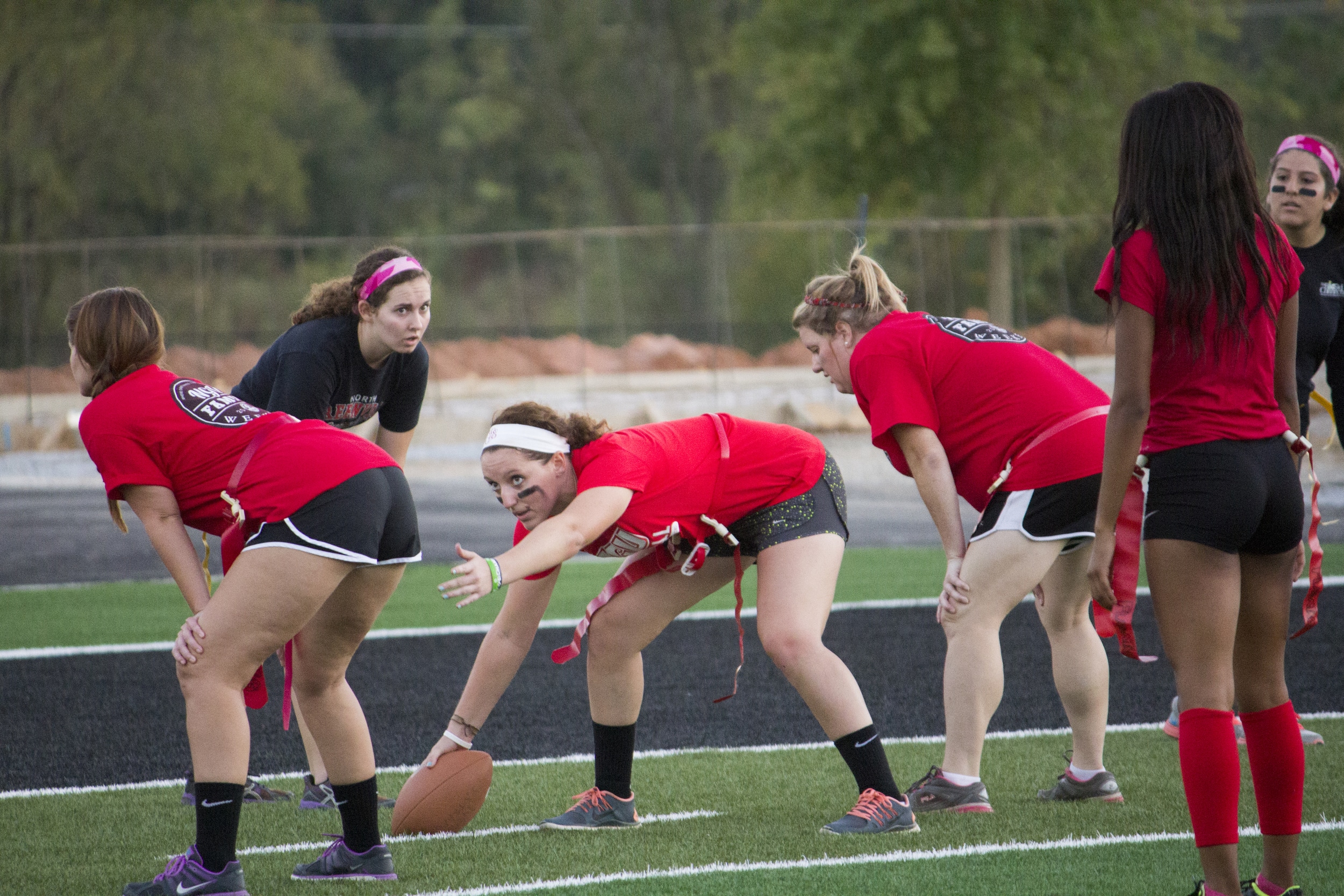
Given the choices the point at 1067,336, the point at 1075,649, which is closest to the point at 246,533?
the point at 1075,649

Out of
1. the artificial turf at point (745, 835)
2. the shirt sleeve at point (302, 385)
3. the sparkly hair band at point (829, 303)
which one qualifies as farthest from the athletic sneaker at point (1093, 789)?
the shirt sleeve at point (302, 385)

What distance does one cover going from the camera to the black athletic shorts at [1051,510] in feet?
15.3

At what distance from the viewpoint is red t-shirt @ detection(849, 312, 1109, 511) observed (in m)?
4.64

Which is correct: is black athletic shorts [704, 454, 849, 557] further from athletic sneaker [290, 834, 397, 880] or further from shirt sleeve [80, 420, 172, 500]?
shirt sleeve [80, 420, 172, 500]

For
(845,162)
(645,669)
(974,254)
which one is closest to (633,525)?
(645,669)

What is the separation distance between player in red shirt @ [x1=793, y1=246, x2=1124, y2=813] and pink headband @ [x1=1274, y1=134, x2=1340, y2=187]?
1.43m

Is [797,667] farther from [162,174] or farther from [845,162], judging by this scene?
[162,174]

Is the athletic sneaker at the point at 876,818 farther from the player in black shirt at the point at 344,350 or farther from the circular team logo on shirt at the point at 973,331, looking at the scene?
the player in black shirt at the point at 344,350

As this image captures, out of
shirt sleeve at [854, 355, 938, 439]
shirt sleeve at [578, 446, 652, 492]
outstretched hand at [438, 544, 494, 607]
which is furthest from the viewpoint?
shirt sleeve at [854, 355, 938, 439]

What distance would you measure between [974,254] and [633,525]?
19.1 m

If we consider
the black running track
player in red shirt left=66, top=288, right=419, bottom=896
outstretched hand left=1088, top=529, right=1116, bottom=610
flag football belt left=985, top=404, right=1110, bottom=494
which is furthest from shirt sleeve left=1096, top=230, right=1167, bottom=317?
the black running track

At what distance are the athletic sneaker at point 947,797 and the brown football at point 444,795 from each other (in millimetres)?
1417

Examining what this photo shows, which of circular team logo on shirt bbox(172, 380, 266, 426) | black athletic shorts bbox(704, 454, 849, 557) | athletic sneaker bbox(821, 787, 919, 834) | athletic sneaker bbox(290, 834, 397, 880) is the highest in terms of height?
circular team logo on shirt bbox(172, 380, 266, 426)

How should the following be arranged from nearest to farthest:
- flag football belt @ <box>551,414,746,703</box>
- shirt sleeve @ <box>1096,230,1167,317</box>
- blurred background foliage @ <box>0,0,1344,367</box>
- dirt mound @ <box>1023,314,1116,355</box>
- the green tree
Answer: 1. shirt sleeve @ <box>1096,230,1167,317</box>
2. flag football belt @ <box>551,414,746,703</box>
3. dirt mound @ <box>1023,314,1116,355</box>
4. blurred background foliage @ <box>0,0,1344,367</box>
5. the green tree
